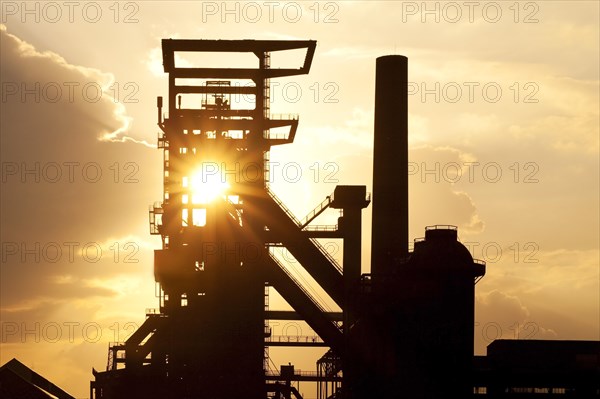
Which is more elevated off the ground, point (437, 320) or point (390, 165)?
point (390, 165)

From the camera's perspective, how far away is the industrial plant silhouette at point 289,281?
57656mm

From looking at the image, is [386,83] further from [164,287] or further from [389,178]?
[164,287]

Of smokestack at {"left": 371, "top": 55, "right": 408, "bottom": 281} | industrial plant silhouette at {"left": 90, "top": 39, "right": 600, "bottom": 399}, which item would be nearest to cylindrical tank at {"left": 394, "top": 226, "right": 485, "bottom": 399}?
industrial plant silhouette at {"left": 90, "top": 39, "right": 600, "bottom": 399}

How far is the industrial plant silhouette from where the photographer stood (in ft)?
189

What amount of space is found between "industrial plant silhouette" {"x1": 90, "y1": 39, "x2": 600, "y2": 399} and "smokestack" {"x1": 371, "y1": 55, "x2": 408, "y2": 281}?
3.0 inches

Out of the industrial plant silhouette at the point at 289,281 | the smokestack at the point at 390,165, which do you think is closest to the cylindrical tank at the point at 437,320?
the industrial plant silhouette at the point at 289,281

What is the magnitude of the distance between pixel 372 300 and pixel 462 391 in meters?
7.12

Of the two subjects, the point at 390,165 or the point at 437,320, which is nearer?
the point at 437,320

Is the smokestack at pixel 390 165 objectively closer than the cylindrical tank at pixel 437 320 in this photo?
No

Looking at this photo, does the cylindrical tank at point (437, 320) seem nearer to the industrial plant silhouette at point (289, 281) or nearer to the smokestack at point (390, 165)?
the industrial plant silhouette at point (289, 281)

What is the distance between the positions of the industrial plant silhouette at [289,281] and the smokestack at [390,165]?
0.25 feet

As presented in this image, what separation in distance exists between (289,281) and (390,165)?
10.4 metres

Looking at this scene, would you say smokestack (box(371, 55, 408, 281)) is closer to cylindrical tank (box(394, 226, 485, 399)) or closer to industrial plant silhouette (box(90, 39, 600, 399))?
industrial plant silhouette (box(90, 39, 600, 399))

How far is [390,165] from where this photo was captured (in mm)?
71312
